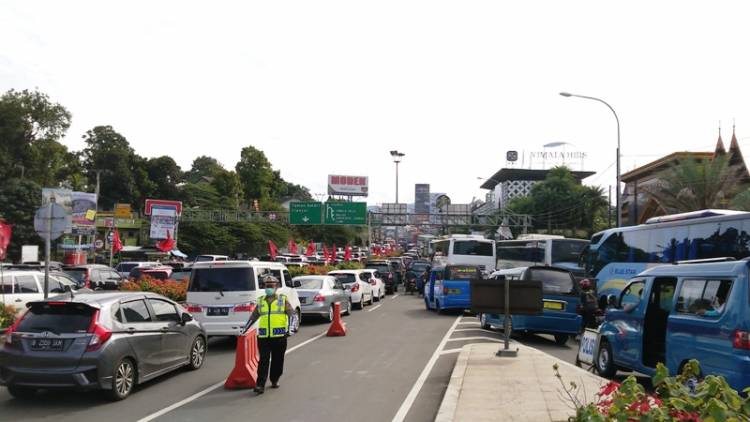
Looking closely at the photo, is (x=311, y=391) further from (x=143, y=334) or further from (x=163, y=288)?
(x=163, y=288)

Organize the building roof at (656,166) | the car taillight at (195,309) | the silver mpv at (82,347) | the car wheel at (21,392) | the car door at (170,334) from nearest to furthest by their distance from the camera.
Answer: the silver mpv at (82,347), the car wheel at (21,392), the car door at (170,334), the car taillight at (195,309), the building roof at (656,166)

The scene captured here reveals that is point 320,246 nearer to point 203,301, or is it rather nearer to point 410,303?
point 410,303

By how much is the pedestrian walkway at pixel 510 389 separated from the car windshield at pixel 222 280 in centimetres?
519

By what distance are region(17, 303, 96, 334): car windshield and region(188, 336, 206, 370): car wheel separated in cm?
281

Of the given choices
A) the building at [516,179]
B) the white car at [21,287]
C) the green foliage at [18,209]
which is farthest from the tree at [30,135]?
the building at [516,179]

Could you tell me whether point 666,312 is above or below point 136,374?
above

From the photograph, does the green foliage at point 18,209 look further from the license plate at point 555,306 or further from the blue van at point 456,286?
the license plate at point 555,306

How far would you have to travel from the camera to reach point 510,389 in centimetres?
930

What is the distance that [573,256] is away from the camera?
3023 centimetres

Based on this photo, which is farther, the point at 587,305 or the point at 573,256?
the point at 573,256

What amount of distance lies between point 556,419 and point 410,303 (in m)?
23.3

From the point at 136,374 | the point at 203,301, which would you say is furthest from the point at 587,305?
the point at 136,374

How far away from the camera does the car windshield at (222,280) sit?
47.3 feet

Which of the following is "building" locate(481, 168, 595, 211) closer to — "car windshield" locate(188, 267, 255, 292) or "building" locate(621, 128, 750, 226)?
"building" locate(621, 128, 750, 226)
